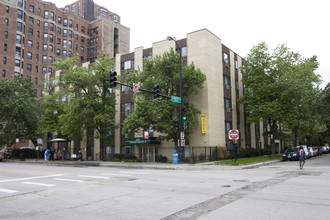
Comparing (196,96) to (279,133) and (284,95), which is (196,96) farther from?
(279,133)

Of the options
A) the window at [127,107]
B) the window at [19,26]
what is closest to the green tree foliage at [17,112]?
the window at [127,107]

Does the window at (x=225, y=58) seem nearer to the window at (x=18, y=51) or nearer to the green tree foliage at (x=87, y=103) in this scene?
the green tree foliage at (x=87, y=103)

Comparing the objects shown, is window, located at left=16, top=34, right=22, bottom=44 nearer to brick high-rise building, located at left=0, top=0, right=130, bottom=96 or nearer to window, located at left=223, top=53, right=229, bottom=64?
brick high-rise building, located at left=0, top=0, right=130, bottom=96

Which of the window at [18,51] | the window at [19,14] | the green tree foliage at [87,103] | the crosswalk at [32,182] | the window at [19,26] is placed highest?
the window at [19,14]

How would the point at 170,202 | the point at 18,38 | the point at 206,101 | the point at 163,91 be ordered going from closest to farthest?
the point at 170,202
the point at 163,91
the point at 206,101
the point at 18,38

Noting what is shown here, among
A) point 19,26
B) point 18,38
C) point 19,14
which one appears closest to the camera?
point 18,38

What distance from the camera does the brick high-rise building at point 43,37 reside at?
65.4 metres

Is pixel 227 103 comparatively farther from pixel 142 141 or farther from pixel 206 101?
pixel 142 141

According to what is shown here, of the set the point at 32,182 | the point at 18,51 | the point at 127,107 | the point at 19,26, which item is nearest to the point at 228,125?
the point at 127,107

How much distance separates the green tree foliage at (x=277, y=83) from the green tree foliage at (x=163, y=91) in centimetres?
922

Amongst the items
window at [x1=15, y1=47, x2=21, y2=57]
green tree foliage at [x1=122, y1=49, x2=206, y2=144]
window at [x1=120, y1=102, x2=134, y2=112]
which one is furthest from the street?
window at [x1=15, y1=47, x2=21, y2=57]

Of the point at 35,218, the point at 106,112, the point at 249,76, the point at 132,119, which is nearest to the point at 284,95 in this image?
the point at 249,76

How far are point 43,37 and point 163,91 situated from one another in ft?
193

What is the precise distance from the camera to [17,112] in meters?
38.2
